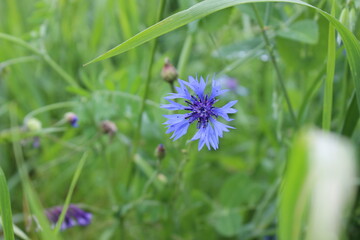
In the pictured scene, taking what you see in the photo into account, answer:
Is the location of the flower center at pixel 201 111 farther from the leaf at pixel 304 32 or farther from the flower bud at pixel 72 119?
the flower bud at pixel 72 119

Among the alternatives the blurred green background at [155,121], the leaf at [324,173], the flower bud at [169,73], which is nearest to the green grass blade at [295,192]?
the leaf at [324,173]

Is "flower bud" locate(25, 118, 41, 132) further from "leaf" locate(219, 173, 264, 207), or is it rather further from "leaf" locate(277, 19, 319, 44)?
"leaf" locate(277, 19, 319, 44)

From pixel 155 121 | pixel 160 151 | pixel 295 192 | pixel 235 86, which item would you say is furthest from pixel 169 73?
pixel 235 86

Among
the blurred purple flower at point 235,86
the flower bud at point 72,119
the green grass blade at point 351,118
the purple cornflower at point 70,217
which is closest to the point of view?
the green grass blade at point 351,118

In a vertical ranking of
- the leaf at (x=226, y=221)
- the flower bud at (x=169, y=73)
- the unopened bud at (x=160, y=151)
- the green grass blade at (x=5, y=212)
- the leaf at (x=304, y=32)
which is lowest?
the leaf at (x=226, y=221)

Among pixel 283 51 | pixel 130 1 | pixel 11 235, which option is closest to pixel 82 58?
pixel 130 1

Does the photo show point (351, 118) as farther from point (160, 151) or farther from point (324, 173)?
point (324, 173)

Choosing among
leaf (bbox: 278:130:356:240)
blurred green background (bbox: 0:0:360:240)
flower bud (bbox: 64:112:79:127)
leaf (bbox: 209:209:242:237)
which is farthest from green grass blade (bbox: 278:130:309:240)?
flower bud (bbox: 64:112:79:127)
